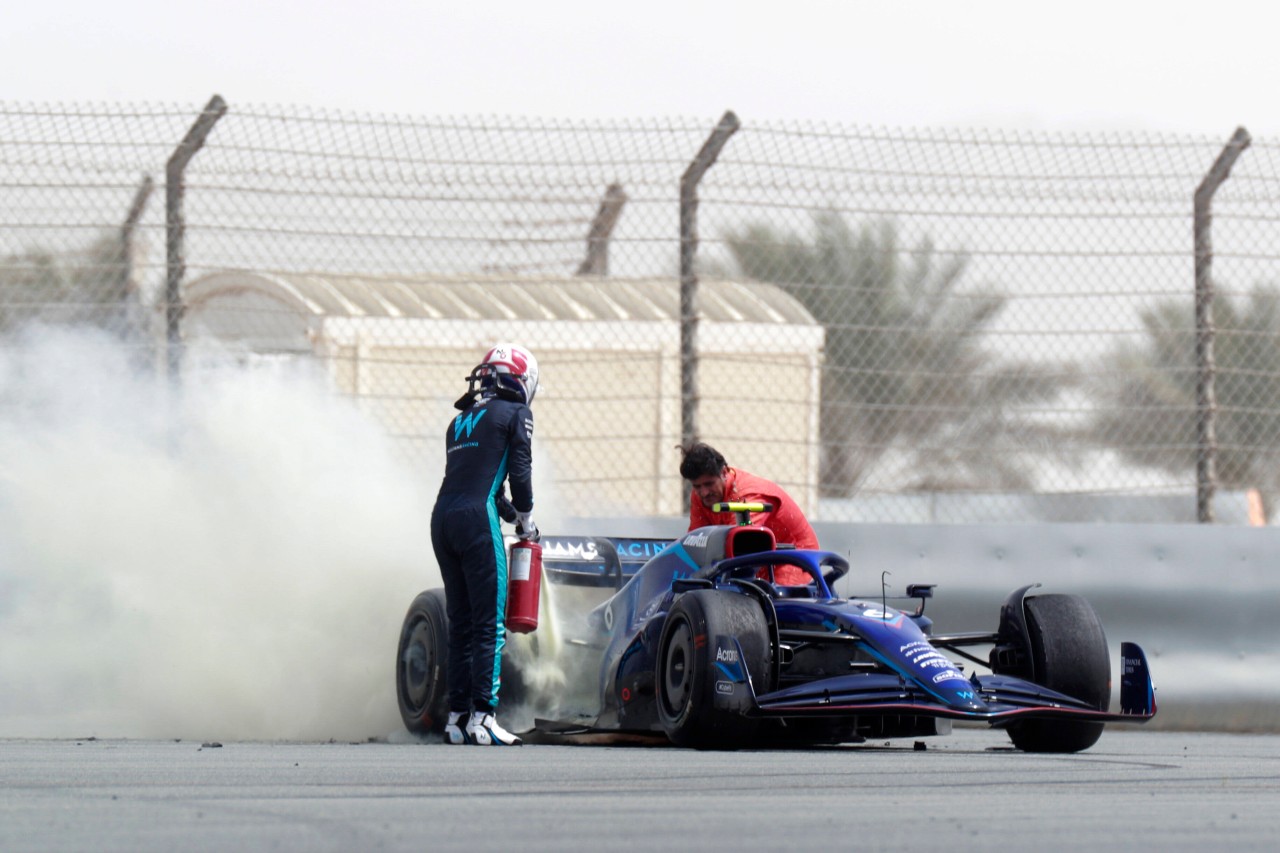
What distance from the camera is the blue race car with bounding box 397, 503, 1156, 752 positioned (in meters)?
6.81

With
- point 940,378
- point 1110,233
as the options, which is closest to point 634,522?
point 940,378

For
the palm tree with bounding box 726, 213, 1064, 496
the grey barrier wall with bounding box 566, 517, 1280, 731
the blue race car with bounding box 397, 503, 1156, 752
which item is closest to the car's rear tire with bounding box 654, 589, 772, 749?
the blue race car with bounding box 397, 503, 1156, 752

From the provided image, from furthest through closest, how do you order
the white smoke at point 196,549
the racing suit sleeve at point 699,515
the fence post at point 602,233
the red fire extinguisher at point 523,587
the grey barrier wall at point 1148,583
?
the fence post at point 602,233, the grey barrier wall at point 1148,583, the white smoke at point 196,549, the racing suit sleeve at point 699,515, the red fire extinguisher at point 523,587

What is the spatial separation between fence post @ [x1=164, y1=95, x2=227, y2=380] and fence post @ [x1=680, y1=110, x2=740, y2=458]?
241 cm

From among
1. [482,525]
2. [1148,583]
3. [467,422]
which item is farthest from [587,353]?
[1148,583]

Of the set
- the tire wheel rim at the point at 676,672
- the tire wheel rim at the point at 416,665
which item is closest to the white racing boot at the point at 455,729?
the tire wheel rim at the point at 416,665

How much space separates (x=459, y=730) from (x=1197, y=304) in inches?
187

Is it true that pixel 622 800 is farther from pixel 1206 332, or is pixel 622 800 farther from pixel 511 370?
pixel 1206 332

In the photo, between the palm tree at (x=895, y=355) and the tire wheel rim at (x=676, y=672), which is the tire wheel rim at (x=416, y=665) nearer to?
the tire wheel rim at (x=676, y=672)

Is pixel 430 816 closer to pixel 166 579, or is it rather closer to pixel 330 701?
pixel 330 701

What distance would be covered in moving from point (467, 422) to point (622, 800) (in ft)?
11.4

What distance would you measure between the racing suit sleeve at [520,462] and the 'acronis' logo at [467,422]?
0.48 feet

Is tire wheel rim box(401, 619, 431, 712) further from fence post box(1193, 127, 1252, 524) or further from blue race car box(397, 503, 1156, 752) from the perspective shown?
fence post box(1193, 127, 1252, 524)

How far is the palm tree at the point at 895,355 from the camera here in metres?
9.98
